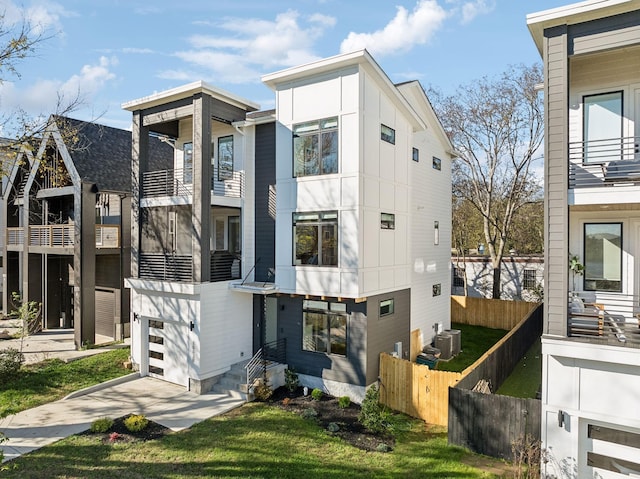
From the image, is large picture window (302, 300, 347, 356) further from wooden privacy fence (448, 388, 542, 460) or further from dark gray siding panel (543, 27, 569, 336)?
dark gray siding panel (543, 27, 569, 336)

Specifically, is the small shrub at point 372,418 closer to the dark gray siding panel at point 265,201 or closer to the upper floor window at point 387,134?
the dark gray siding panel at point 265,201

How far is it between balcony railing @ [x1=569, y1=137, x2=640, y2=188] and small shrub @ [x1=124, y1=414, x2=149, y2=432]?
12017 mm

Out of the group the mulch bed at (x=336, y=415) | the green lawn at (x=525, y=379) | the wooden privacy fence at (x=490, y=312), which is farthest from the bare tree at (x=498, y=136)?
the mulch bed at (x=336, y=415)

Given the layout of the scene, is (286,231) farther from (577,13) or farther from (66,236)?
(66,236)

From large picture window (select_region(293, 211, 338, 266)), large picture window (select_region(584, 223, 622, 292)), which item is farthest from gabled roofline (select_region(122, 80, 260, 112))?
large picture window (select_region(584, 223, 622, 292))

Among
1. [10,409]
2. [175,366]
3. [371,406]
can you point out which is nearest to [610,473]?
[371,406]

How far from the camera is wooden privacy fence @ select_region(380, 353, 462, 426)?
11.6 metres

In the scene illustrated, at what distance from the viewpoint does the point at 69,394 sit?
1323cm

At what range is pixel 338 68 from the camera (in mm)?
12812

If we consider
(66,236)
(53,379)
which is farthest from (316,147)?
(66,236)

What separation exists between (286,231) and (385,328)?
4682 millimetres

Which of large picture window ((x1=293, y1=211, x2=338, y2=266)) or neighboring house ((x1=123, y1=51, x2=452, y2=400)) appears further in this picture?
large picture window ((x1=293, y1=211, x2=338, y2=266))

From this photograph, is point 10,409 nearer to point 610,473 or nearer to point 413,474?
point 413,474

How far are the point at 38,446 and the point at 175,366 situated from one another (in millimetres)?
4838
